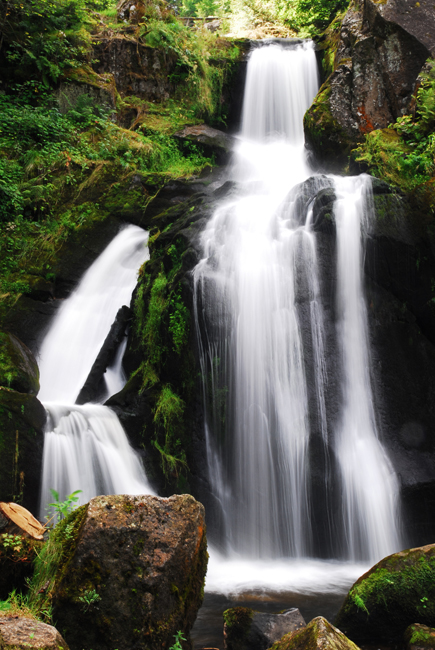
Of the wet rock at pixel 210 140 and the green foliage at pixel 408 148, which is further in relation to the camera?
the wet rock at pixel 210 140

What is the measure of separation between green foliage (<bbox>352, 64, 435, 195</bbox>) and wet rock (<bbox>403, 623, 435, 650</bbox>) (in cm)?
722

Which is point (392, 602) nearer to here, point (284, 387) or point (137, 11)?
point (284, 387)

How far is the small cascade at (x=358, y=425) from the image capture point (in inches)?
240

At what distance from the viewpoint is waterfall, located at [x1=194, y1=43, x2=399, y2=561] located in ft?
20.3

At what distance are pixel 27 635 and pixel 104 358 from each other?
240 inches

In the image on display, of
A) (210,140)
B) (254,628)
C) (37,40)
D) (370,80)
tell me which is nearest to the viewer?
(254,628)

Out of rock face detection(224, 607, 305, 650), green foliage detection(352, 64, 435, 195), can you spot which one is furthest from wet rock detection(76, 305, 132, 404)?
green foliage detection(352, 64, 435, 195)

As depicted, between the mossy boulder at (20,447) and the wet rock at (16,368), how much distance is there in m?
0.42

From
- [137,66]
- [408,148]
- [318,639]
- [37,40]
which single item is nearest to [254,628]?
[318,639]

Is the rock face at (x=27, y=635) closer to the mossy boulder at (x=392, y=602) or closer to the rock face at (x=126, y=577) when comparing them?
the rock face at (x=126, y=577)

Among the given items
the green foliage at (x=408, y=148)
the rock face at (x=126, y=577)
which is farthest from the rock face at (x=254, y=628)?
the green foliage at (x=408, y=148)

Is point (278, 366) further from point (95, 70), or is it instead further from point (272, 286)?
point (95, 70)

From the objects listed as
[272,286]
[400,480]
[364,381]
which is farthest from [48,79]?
[400,480]

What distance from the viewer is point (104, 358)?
26.5 ft
